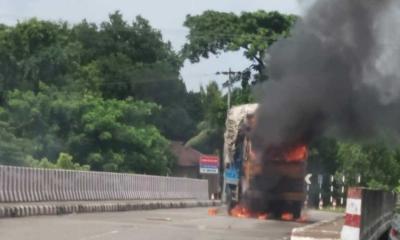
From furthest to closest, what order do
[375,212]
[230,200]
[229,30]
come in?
[229,30], [230,200], [375,212]

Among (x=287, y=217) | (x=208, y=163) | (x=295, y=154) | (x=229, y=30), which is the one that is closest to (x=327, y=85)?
(x=295, y=154)

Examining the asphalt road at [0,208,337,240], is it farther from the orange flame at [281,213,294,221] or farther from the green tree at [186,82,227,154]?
the green tree at [186,82,227,154]

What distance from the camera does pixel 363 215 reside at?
16.0 metres

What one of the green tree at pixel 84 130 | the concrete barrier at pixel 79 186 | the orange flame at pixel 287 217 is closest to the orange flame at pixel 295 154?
the orange flame at pixel 287 217

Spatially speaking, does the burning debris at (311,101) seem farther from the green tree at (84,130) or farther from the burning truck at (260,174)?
the green tree at (84,130)

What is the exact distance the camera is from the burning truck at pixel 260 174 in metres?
27.0

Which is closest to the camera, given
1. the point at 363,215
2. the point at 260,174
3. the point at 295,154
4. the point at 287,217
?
the point at 363,215

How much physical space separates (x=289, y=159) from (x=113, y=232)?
32.7 feet

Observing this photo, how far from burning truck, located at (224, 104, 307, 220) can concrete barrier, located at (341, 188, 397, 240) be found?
4.83 metres

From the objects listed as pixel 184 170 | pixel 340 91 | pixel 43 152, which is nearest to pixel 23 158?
pixel 43 152

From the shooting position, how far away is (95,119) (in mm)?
51594

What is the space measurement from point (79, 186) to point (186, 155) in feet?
140

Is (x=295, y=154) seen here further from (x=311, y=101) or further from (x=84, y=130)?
(x=84, y=130)

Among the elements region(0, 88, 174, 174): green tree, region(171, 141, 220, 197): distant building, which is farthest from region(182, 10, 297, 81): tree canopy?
region(171, 141, 220, 197): distant building
